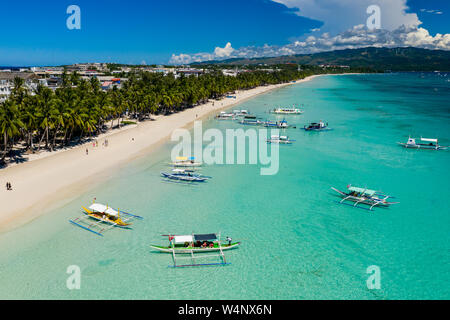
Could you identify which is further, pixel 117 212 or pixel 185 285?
pixel 117 212

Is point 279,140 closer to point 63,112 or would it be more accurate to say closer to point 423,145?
point 423,145

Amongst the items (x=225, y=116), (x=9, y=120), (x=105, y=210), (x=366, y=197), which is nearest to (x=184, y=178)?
(x=105, y=210)

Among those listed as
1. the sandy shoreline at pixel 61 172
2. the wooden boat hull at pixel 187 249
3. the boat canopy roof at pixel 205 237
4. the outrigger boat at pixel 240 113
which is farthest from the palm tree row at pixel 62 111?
the boat canopy roof at pixel 205 237

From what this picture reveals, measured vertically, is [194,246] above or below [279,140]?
below

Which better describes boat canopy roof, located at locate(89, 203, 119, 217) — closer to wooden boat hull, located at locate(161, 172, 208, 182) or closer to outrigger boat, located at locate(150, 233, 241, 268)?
outrigger boat, located at locate(150, 233, 241, 268)
